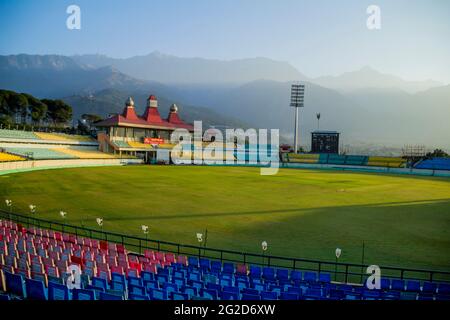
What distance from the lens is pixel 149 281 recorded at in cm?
1017

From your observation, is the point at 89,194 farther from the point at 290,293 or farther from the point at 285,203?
the point at 290,293

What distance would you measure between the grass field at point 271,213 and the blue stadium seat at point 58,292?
39.5 feet

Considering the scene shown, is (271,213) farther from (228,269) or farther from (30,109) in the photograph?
(30,109)

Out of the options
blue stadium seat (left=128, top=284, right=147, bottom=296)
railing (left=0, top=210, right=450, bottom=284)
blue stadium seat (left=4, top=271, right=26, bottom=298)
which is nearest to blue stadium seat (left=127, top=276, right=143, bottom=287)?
blue stadium seat (left=128, top=284, right=147, bottom=296)

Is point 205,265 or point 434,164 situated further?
point 434,164

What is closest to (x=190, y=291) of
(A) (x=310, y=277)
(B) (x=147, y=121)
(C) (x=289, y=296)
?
(C) (x=289, y=296)

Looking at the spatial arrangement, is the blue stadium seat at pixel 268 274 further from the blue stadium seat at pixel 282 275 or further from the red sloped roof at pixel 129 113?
the red sloped roof at pixel 129 113

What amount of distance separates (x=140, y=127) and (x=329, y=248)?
81.3 m

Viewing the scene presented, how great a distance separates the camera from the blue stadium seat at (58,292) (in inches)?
300

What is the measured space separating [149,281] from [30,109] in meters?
124

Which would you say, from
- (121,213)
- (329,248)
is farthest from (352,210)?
(121,213)

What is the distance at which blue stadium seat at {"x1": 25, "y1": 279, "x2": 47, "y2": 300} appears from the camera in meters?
7.89

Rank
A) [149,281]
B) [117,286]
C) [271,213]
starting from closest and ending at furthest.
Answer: [117,286] → [149,281] → [271,213]

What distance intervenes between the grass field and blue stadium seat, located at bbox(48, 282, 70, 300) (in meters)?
12.0
